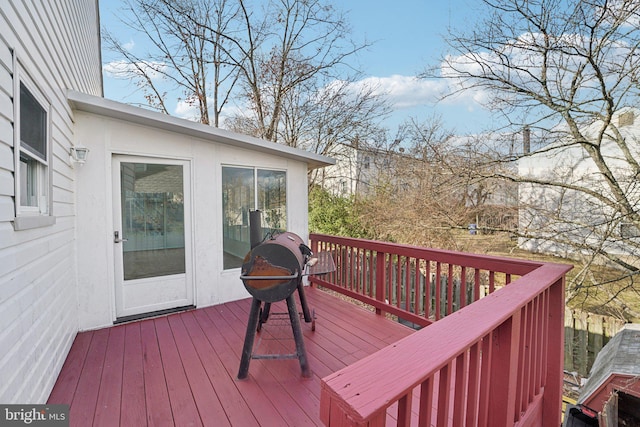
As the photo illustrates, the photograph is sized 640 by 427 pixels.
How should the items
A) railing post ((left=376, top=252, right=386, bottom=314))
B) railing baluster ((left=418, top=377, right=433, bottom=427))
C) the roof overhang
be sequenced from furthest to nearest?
railing post ((left=376, top=252, right=386, bottom=314)), the roof overhang, railing baluster ((left=418, top=377, right=433, bottom=427))

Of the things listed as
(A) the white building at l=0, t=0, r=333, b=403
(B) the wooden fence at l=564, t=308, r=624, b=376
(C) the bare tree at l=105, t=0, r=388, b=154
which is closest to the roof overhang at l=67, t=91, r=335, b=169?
(A) the white building at l=0, t=0, r=333, b=403

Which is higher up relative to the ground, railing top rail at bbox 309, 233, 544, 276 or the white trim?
the white trim

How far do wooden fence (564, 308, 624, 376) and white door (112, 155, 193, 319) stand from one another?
562 cm

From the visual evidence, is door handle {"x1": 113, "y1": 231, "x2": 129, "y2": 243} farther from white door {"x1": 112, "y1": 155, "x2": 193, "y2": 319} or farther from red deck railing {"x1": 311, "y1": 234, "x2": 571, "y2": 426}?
red deck railing {"x1": 311, "y1": 234, "x2": 571, "y2": 426}

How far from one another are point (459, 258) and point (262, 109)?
28.4 feet

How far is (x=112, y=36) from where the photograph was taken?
31.0 ft

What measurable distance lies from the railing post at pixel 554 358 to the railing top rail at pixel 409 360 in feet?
3.43

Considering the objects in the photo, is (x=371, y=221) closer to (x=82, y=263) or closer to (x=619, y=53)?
(x=619, y=53)

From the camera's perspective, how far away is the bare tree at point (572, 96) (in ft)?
14.1

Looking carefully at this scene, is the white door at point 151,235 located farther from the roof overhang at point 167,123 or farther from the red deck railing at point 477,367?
the red deck railing at point 477,367

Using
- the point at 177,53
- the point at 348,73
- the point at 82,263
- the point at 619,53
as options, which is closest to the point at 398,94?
the point at 348,73

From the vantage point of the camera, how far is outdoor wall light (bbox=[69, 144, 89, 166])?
312cm

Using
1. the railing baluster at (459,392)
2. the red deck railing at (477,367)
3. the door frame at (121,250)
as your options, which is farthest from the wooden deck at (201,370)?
the railing baluster at (459,392)

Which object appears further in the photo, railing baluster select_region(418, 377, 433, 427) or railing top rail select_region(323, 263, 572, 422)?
railing baluster select_region(418, 377, 433, 427)
